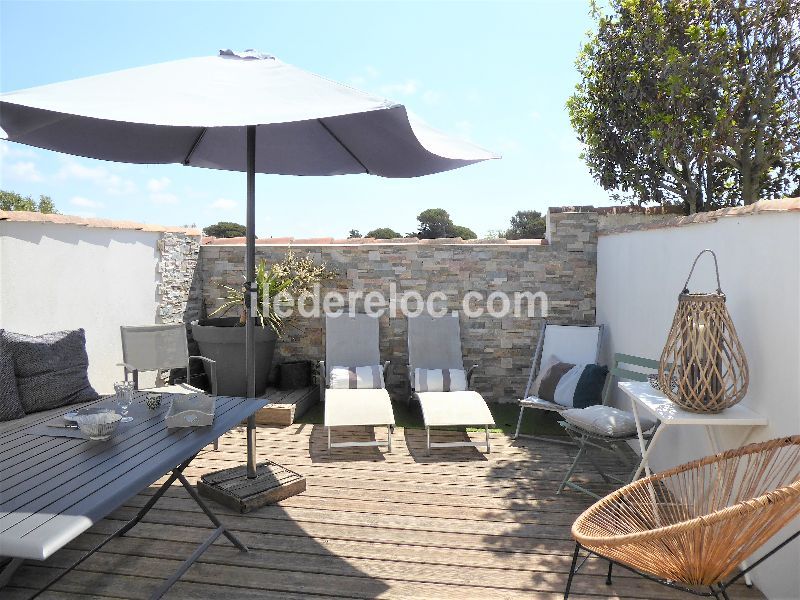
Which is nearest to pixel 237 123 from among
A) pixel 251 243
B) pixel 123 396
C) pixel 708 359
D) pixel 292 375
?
pixel 251 243

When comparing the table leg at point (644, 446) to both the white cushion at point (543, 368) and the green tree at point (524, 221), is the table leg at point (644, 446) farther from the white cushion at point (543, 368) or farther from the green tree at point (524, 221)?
the green tree at point (524, 221)

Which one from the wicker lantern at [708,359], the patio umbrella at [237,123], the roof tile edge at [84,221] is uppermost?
the patio umbrella at [237,123]

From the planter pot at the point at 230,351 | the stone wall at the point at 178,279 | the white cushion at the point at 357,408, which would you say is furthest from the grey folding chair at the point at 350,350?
the stone wall at the point at 178,279

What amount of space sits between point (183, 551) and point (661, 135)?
8095 mm

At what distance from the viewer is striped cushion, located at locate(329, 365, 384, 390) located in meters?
5.31

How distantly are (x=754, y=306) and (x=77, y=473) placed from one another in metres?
3.08

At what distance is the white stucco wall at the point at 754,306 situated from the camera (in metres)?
2.42

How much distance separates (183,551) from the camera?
2.90 metres

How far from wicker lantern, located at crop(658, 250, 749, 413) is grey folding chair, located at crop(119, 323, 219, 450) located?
11.0 feet

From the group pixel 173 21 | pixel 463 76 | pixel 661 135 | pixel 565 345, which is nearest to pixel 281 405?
pixel 565 345

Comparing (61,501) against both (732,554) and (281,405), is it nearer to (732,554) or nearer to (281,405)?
(732,554)

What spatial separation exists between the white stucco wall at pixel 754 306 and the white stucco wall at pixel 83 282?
455cm

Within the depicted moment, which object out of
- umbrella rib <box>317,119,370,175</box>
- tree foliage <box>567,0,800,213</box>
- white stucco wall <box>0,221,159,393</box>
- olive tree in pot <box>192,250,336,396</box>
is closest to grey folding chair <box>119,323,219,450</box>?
white stucco wall <box>0,221,159,393</box>

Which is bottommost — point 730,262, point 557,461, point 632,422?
point 557,461
